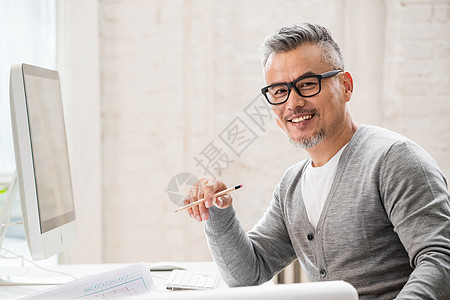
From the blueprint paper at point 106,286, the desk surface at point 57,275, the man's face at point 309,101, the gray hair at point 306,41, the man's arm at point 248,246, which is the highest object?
the gray hair at point 306,41

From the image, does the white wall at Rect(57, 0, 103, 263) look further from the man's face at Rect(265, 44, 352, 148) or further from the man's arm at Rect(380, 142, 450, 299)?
the man's arm at Rect(380, 142, 450, 299)

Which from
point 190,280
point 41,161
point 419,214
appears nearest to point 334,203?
point 419,214

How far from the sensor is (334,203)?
120 centimetres

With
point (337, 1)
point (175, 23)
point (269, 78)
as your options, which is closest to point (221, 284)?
point (269, 78)

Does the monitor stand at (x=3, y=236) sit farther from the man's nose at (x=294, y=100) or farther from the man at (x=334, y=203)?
the man's nose at (x=294, y=100)

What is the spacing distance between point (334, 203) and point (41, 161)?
819 millimetres

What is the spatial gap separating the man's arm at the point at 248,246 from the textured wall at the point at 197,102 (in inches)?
37.9

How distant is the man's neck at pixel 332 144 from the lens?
1303 mm

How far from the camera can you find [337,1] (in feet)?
7.94

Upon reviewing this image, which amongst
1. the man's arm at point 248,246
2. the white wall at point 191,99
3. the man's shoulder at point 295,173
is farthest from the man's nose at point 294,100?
the white wall at point 191,99

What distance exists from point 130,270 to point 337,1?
1832 millimetres

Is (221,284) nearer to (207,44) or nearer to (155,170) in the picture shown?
(155,170)

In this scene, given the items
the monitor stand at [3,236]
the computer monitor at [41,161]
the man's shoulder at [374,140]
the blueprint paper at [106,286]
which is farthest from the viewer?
the monitor stand at [3,236]

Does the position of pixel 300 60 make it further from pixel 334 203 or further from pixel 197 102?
pixel 197 102
